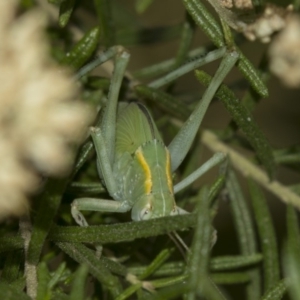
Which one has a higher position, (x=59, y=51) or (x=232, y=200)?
(x=59, y=51)

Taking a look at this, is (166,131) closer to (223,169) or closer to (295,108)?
(223,169)

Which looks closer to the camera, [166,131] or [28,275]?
[28,275]

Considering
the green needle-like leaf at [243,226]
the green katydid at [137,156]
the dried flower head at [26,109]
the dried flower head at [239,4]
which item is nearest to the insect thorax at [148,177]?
the green katydid at [137,156]

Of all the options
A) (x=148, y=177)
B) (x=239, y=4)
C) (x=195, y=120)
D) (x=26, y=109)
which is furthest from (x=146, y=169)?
(x=26, y=109)

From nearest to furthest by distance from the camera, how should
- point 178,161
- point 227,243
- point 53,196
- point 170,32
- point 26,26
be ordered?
point 26,26 < point 53,196 < point 178,161 < point 170,32 < point 227,243

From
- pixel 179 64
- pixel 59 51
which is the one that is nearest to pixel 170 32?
pixel 179 64

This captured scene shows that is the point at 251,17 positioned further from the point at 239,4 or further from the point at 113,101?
the point at 113,101

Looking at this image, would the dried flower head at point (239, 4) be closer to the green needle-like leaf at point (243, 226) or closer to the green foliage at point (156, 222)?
the green foliage at point (156, 222)

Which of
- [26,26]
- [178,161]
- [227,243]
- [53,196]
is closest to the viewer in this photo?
[26,26]

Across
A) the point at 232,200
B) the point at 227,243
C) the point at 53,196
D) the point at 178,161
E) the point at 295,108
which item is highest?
the point at 53,196
